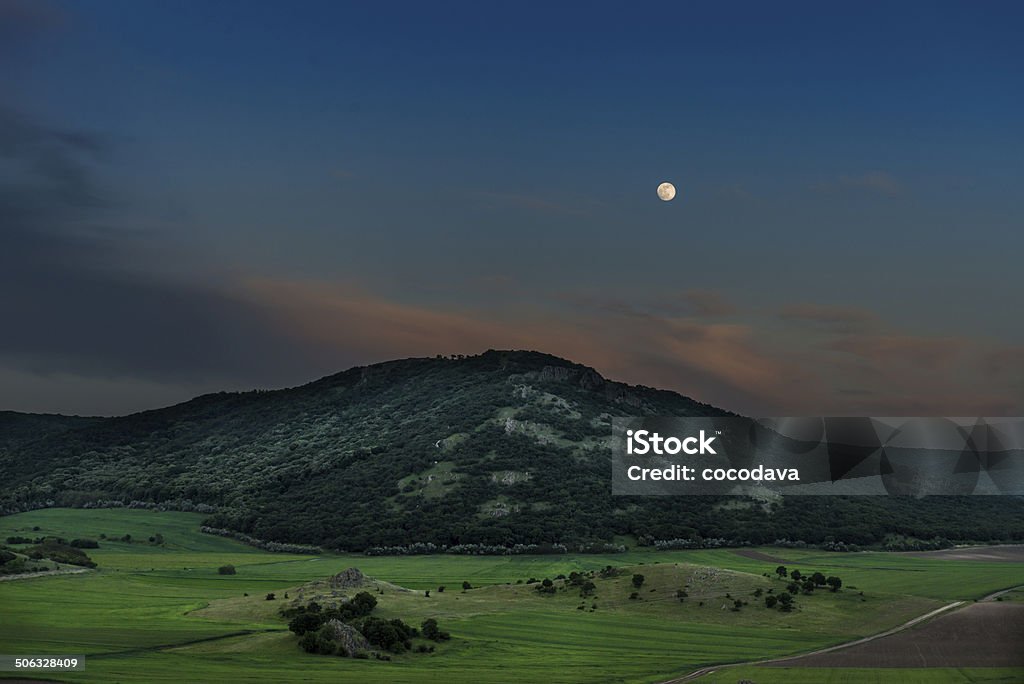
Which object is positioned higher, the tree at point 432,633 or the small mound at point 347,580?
the small mound at point 347,580

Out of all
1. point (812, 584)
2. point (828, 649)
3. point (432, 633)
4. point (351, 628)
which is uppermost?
point (812, 584)

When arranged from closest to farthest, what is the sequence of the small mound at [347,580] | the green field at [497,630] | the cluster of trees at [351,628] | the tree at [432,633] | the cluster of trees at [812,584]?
the green field at [497,630] < the cluster of trees at [351,628] < the tree at [432,633] < the small mound at [347,580] < the cluster of trees at [812,584]

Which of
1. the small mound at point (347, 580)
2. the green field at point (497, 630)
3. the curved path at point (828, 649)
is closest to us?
the green field at point (497, 630)

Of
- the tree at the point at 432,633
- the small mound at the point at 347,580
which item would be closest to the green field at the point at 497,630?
the tree at the point at 432,633

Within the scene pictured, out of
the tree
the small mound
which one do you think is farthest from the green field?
the small mound

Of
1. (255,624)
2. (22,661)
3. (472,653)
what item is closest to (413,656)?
(472,653)

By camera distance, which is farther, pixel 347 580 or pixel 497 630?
pixel 347 580

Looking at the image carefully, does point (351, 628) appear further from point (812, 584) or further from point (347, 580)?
point (812, 584)

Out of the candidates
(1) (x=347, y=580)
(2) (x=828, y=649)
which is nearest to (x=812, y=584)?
(2) (x=828, y=649)

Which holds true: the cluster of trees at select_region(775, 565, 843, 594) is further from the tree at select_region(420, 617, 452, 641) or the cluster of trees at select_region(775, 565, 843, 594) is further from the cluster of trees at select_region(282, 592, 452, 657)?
the tree at select_region(420, 617, 452, 641)

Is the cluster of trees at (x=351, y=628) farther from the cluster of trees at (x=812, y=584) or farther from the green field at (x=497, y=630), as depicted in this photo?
the cluster of trees at (x=812, y=584)

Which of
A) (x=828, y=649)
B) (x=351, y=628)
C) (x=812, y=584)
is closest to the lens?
(x=351, y=628)

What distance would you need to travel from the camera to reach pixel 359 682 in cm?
9981

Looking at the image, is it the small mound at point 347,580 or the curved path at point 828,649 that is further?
the small mound at point 347,580
